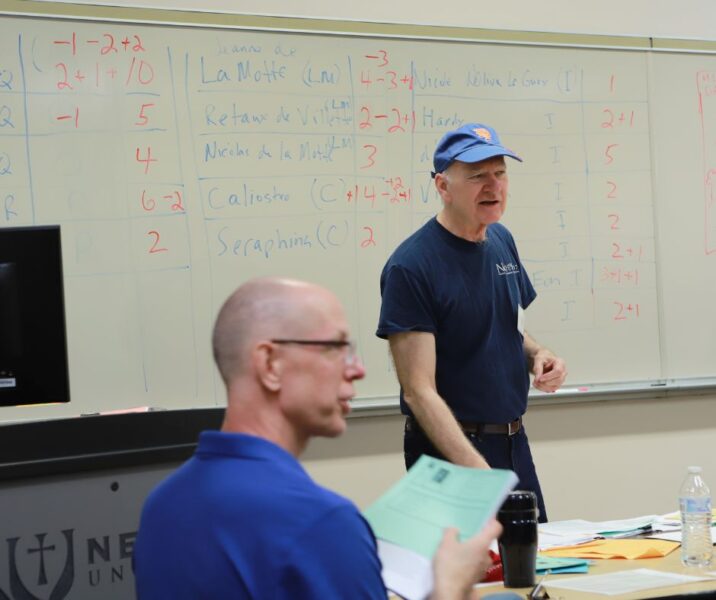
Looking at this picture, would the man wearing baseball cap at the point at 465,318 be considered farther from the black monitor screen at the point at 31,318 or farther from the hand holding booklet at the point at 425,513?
the hand holding booklet at the point at 425,513

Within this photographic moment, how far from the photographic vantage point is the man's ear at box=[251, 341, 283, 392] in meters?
1.35

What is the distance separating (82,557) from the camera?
2.08m

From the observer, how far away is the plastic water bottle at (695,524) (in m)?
2.08

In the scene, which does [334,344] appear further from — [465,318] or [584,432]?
[584,432]

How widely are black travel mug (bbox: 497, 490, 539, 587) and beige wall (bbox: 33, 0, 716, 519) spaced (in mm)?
1795

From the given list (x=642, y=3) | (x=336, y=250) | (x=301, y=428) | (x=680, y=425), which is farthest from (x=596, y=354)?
(x=301, y=428)

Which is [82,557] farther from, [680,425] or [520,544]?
[680,425]

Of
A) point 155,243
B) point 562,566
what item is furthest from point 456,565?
point 155,243

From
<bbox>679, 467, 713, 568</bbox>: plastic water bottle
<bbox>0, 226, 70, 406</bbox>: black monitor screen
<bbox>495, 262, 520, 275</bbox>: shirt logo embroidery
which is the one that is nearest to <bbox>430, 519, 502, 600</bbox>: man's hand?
<bbox>679, 467, 713, 568</bbox>: plastic water bottle

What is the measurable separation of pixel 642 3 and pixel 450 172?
1.84 metres

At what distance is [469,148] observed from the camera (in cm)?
275

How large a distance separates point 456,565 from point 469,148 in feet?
5.31

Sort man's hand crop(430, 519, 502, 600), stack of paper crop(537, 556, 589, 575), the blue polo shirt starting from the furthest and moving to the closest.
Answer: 1. stack of paper crop(537, 556, 589, 575)
2. man's hand crop(430, 519, 502, 600)
3. the blue polo shirt

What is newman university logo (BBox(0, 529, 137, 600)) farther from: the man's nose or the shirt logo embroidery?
the shirt logo embroidery
